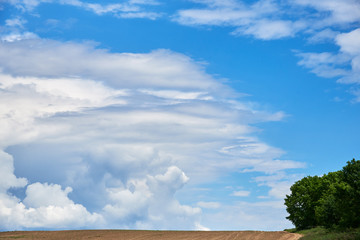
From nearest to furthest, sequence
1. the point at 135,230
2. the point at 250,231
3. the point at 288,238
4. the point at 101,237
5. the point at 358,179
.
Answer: the point at 358,179 → the point at 288,238 → the point at 101,237 → the point at 250,231 → the point at 135,230

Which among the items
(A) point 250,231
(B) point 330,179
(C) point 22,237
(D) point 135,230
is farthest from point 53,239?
(B) point 330,179

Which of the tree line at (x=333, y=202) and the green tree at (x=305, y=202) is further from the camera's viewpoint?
the green tree at (x=305, y=202)

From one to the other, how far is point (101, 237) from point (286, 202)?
4712 centimetres

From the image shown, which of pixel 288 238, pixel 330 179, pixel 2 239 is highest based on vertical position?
pixel 330 179

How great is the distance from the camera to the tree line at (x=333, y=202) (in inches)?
2849

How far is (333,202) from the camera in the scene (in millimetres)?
78875

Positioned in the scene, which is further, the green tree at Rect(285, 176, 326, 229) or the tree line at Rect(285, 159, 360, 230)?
the green tree at Rect(285, 176, 326, 229)

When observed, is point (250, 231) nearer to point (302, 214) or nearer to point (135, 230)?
point (302, 214)

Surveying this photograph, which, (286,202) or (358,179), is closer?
(358,179)

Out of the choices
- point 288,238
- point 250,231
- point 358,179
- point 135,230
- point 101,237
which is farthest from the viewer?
point 135,230

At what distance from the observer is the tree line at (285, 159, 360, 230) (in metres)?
72.4

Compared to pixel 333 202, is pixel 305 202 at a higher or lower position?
higher

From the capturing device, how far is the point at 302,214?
99.8 m

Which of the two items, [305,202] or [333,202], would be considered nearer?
[333,202]
